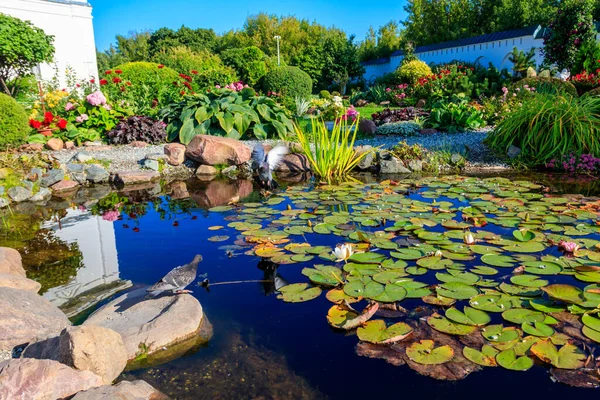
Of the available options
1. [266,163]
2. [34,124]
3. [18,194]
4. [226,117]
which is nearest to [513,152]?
[266,163]

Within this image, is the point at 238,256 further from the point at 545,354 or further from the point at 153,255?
the point at 545,354

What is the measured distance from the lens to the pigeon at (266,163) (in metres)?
5.45

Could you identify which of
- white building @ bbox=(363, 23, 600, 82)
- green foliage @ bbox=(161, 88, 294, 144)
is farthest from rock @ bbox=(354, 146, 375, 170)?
white building @ bbox=(363, 23, 600, 82)

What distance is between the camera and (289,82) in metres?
14.5

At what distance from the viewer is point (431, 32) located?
103ft

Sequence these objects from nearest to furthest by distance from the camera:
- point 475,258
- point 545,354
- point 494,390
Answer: point 494,390
point 545,354
point 475,258

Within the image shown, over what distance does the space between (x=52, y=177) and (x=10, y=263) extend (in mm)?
3224

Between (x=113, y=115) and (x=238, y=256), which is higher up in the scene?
(x=113, y=115)

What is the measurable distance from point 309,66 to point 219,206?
18897 mm

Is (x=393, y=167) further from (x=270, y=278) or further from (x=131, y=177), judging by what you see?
(x=270, y=278)

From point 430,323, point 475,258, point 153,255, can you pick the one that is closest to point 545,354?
point 430,323

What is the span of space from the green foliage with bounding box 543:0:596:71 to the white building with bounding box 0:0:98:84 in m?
13.1

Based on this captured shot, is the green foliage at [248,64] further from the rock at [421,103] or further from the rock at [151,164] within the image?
the rock at [151,164]

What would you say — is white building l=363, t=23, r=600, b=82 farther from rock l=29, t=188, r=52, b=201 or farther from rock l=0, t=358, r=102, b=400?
rock l=0, t=358, r=102, b=400
